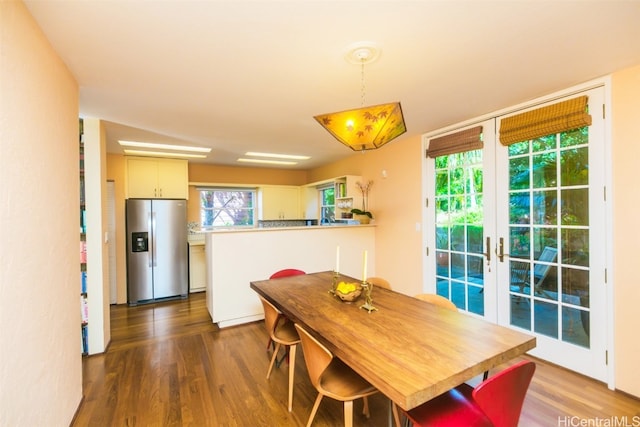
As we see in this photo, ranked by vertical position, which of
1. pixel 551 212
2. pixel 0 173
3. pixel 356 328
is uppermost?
pixel 0 173

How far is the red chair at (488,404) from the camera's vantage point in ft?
3.57

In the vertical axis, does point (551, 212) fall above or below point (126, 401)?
above

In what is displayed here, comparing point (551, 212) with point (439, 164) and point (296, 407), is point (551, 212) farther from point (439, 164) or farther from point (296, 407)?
point (296, 407)

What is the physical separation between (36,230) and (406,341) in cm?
195

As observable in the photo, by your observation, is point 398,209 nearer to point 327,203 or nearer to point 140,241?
point 327,203

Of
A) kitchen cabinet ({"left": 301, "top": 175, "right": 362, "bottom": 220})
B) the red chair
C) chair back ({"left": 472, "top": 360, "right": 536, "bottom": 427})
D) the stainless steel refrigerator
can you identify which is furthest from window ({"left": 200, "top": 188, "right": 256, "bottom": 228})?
chair back ({"left": 472, "top": 360, "right": 536, "bottom": 427})

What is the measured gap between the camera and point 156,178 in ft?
15.5

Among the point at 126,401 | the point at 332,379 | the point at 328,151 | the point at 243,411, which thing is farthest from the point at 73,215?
the point at 328,151

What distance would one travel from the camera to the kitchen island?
3469mm

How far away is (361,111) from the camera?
68.4 inches

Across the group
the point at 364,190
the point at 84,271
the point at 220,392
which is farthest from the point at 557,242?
the point at 84,271

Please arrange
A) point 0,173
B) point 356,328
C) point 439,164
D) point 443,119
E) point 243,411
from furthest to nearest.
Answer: point 439,164
point 443,119
point 243,411
point 356,328
point 0,173

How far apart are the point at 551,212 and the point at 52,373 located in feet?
12.5

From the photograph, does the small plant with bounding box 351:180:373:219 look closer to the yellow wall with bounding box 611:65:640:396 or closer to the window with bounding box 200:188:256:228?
the window with bounding box 200:188:256:228
